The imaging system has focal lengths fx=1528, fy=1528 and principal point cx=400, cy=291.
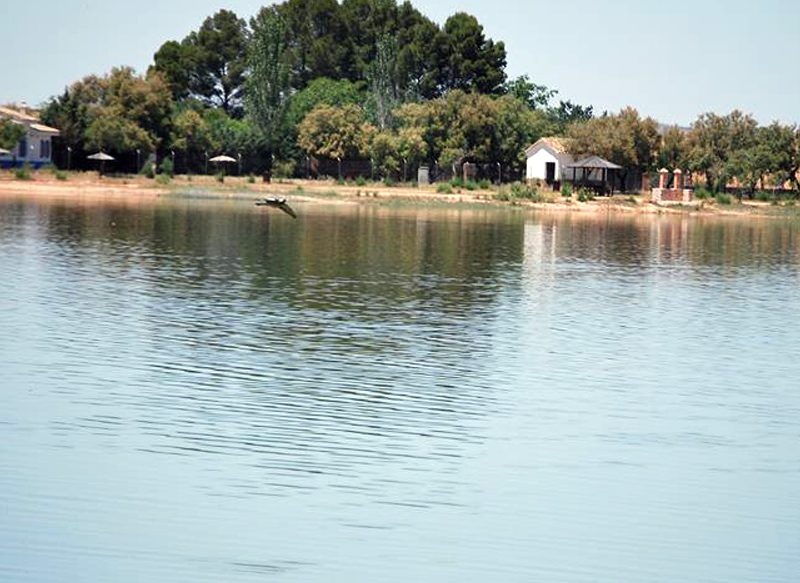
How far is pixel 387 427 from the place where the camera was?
19781mm

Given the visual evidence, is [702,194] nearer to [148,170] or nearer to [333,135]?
[333,135]

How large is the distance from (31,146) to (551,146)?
3398cm

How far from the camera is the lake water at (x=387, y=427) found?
14.6 metres

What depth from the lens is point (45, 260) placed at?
137 ft

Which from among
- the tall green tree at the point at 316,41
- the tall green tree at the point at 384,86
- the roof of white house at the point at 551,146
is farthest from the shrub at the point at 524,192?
the tall green tree at the point at 316,41

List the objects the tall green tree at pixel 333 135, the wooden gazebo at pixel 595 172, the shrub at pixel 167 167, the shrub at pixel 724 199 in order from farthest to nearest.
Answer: the tall green tree at pixel 333 135 < the shrub at pixel 724 199 < the wooden gazebo at pixel 595 172 < the shrub at pixel 167 167

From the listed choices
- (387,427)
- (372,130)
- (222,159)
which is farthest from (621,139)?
(387,427)

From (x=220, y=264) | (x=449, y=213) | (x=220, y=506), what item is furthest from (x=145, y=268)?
(x=449, y=213)

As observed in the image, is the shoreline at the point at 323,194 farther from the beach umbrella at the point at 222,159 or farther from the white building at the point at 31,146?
the white building at the point at 31,146

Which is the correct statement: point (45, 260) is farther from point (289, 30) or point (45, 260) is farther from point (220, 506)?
point (289, 30)

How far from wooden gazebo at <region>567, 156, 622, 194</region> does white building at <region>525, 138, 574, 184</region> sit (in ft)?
3.12

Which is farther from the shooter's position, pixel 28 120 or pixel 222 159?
pixel 222 159

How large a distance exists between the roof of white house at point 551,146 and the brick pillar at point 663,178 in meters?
6.70

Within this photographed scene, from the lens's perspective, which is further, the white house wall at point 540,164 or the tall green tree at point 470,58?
the tall green tree at point 470,58
